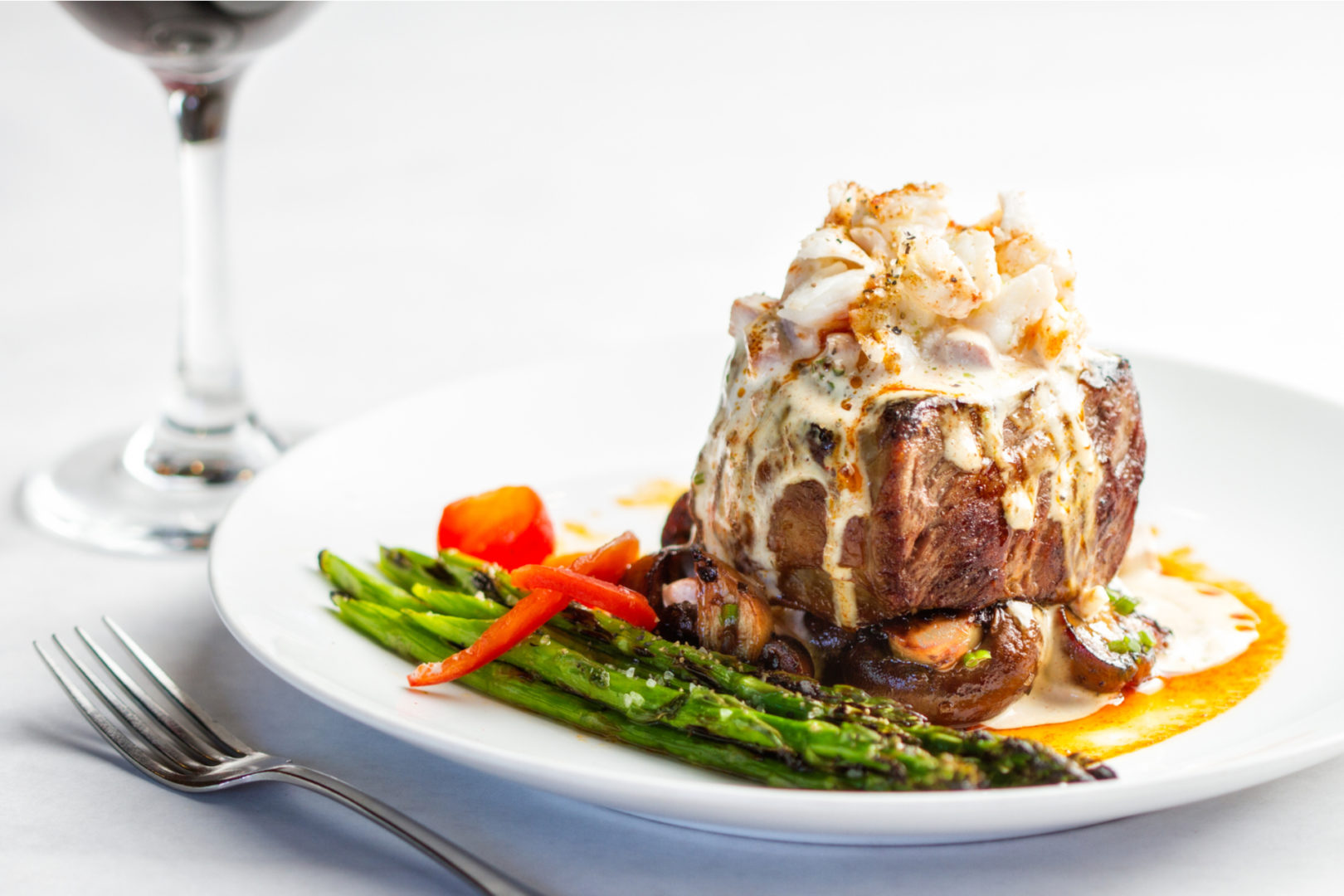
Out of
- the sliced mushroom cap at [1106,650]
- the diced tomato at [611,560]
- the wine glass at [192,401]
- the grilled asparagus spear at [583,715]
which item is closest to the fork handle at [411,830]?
the grilled asparagus spear at [583,715]

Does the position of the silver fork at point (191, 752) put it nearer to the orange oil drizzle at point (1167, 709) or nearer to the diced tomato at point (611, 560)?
the diced tomato at point (611, 560)

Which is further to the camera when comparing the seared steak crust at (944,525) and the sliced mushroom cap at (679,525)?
the sliced mushroom cap at (679,525)

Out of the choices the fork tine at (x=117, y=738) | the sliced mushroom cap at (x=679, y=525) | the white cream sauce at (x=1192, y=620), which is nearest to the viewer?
the fork tine at (x=117, y=738)

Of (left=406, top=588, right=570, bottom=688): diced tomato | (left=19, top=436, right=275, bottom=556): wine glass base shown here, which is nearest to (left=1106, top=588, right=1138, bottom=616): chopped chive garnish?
(left=406, top=588, right=570, bottom=688): diced tomato

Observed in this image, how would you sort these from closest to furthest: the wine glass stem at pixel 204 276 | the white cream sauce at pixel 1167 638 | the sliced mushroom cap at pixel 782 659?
the sliced mushroom cap at pixel 782 659, the white cream sauce at pixel 1167 638, the wine glass stem at pixel 204 276

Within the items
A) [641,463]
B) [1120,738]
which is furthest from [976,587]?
[641,463]

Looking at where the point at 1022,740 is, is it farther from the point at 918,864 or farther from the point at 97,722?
the point at 97,722
